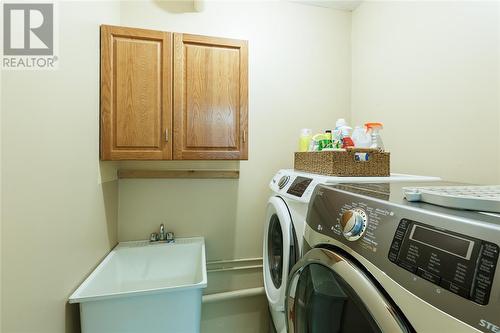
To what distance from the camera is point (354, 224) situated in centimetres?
57

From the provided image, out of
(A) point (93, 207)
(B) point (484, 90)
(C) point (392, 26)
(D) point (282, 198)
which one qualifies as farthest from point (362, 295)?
(C) point (392, 26)

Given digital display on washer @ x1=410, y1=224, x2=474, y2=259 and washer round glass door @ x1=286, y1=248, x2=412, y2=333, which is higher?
digital display on washer @ x1=410, y1=224, x2=474, y2=259

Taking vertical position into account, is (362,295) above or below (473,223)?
below

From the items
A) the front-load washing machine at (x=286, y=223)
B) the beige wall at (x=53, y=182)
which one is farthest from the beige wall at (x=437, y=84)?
the beige wall at (x=53, y=182)

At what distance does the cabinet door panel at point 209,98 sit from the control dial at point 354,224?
0.91m

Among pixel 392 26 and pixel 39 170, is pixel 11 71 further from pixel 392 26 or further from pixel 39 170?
pixel 392 26

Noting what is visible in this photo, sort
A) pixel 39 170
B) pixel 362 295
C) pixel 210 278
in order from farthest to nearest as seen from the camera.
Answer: pixel 210 278 → pixel 39 170 → pixel 362 295

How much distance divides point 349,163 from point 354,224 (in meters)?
0.52

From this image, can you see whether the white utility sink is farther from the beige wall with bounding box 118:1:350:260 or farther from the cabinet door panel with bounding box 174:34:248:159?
the cabinet door panel with bounding box 174:34:248:159

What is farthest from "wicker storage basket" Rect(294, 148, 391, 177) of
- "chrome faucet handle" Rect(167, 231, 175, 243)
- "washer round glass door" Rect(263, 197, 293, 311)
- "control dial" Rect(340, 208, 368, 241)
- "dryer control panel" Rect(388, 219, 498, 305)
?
"chrome faucet handle" Rect(167, 231, 175, 243)

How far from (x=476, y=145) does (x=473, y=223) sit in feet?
3.10

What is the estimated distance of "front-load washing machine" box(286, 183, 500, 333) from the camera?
35 cm

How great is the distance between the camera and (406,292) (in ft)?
1.38

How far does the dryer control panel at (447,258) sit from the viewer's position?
0.34 m
